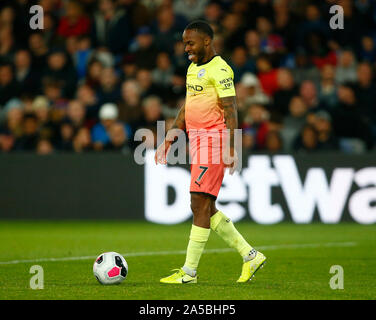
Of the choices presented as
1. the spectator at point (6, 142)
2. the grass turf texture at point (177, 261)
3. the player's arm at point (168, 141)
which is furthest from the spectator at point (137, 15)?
the player's arm at point (168, 141)

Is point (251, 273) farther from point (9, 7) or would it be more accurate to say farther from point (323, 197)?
point (9, 7)

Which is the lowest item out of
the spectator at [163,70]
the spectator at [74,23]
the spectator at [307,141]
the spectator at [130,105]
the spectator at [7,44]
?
the spectator at [307,141]

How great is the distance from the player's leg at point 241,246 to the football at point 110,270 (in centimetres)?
88

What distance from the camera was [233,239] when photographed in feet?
26.1

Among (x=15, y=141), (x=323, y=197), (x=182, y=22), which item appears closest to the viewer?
(x=323, y=197)

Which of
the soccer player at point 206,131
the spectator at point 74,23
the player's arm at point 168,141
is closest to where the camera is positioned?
the soccer player at point 206,131

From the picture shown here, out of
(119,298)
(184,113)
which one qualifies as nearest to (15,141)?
(184,113)

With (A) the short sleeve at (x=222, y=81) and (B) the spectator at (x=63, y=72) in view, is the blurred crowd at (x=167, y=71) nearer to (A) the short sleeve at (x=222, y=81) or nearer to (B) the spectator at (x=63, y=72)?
(B) the spectator at (x=63, y=72)

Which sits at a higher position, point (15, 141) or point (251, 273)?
point (15, 141)

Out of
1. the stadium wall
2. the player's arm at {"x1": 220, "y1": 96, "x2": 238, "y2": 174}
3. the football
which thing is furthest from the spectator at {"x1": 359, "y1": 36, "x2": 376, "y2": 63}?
the football

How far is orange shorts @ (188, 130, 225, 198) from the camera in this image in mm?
7730

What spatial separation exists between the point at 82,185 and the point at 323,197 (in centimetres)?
386

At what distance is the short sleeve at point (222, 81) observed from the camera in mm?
7660

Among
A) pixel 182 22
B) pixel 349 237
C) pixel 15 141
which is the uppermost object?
pixel 182 22
